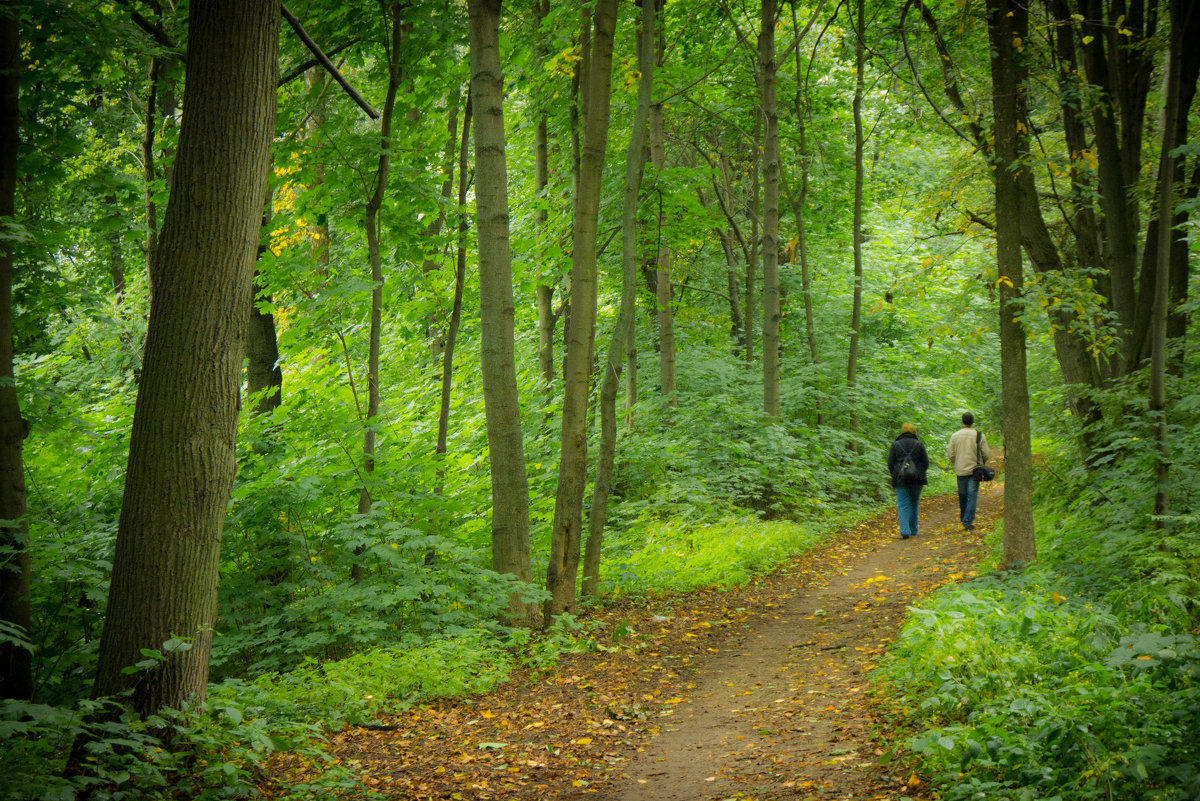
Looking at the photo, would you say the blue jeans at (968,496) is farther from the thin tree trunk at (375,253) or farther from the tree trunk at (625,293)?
the thin tree trunk at (375,253)

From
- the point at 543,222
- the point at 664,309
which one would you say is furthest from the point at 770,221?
the point at 543,222

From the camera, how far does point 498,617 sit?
A: 827cm

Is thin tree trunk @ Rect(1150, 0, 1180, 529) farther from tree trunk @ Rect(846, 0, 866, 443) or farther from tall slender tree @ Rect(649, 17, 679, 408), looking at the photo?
tree trunk @ Rect(846, 0, 866, 443)

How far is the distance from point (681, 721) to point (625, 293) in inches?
194

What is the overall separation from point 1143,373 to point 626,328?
5.28 meters

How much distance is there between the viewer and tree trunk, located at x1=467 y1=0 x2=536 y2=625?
7785mm

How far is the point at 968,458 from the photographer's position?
13.1 m

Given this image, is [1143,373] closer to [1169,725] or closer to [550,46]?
[1169,725]

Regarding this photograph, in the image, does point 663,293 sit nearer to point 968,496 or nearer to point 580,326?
point 968,496

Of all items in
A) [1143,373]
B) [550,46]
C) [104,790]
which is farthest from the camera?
[550,46]

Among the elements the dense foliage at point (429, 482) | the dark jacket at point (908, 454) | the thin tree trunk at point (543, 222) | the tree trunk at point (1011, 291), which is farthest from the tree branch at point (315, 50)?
the dark jacket at point (908, 454)

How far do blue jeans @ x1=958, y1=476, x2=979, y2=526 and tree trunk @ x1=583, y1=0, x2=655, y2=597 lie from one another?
7.28 m

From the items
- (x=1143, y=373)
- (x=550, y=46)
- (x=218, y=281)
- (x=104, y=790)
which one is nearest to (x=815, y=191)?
(x=550, y=46)

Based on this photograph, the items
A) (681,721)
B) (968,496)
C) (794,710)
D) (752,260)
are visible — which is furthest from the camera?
(752,260)
